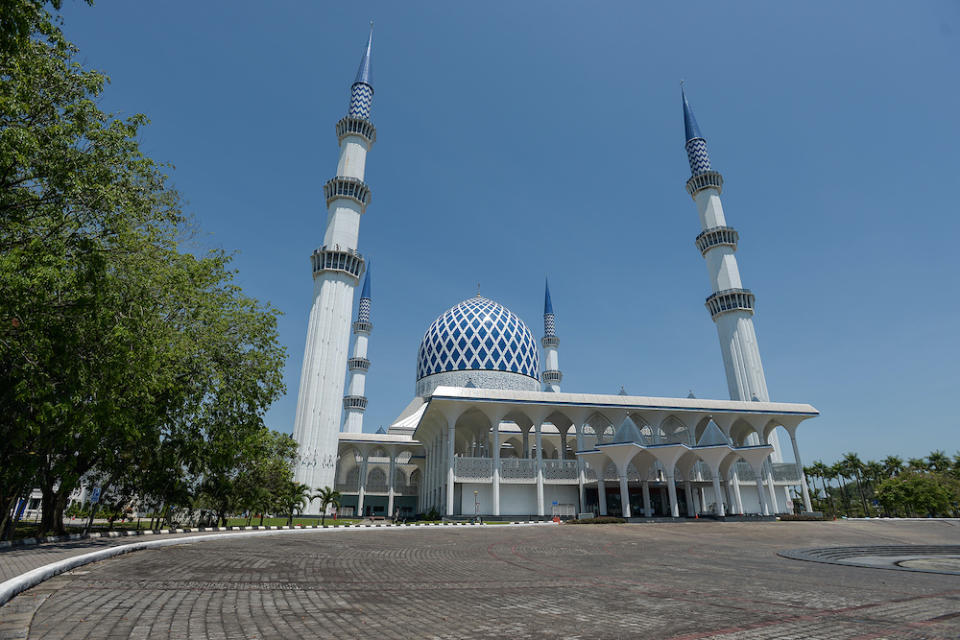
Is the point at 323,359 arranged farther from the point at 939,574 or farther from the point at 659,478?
the point at 939,574

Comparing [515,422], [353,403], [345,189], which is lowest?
[515,422]

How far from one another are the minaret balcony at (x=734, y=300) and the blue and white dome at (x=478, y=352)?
1813 cm

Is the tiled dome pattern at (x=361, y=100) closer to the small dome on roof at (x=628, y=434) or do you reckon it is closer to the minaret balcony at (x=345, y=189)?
the minaret balcony at (x=345, y=189)

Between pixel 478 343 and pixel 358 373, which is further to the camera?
pixel 358 373

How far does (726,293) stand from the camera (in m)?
45.3

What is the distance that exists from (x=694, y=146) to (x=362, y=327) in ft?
131

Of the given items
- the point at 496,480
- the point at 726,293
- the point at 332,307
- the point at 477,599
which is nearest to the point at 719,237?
the point at 726,293

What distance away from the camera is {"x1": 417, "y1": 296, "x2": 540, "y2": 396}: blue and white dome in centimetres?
4984

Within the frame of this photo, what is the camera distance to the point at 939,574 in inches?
371

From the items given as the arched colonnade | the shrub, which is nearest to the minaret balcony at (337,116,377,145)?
the arched colonnade

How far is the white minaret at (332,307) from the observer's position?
3881 cm

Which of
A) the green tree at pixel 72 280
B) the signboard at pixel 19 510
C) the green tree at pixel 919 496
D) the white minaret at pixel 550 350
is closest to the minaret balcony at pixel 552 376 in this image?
the white minaret at pixel 550 350

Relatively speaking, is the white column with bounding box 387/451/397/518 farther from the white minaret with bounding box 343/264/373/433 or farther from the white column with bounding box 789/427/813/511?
the white column with bounding box 789/427/813/511

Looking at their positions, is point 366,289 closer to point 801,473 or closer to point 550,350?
point 550,350
